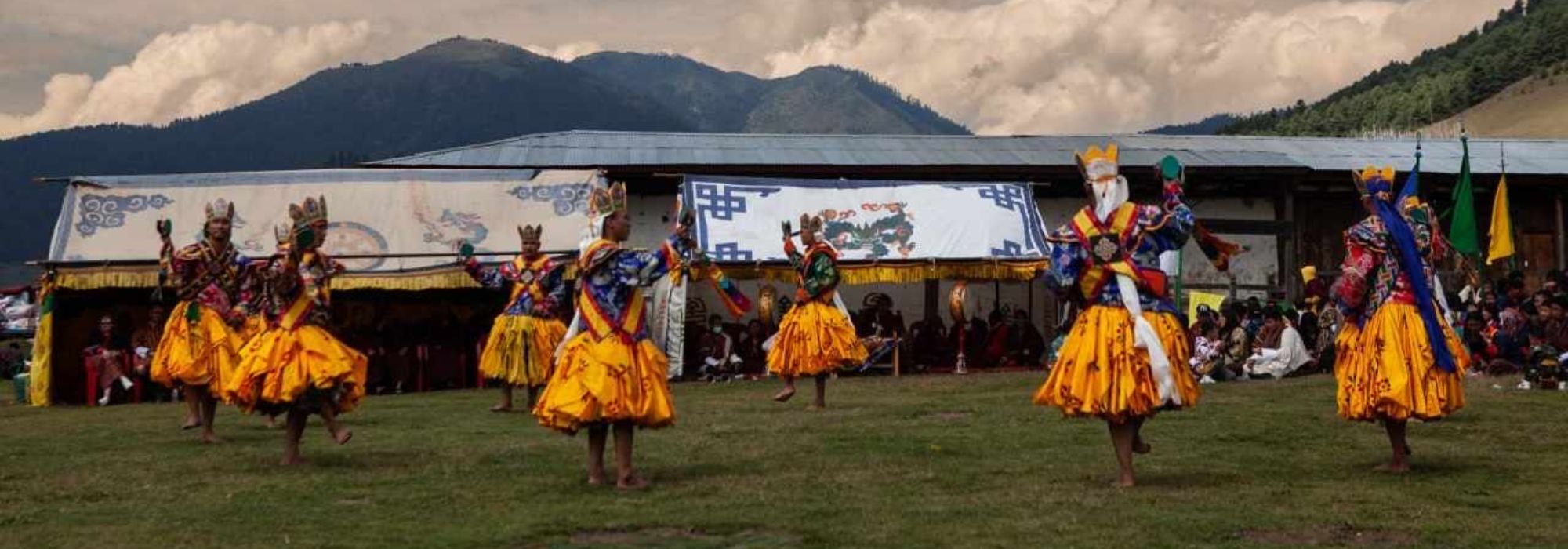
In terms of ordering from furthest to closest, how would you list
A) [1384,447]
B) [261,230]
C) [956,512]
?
[261,230]
[1384,447]
[956,512]

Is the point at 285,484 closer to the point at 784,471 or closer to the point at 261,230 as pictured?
the point at 784,471

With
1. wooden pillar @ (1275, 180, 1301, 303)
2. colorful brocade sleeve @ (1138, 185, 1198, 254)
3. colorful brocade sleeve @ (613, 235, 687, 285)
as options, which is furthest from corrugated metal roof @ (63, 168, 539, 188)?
colorful brocade sleeve @ (1138, 185, 1198, 254)

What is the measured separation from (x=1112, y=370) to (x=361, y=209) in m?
17.1

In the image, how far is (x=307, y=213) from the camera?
1213cm

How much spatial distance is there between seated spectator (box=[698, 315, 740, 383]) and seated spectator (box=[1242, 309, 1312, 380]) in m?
7.89

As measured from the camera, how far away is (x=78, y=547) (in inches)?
341

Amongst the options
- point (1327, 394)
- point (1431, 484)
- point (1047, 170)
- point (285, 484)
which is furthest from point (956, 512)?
point (1047, 170)

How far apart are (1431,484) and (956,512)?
3.47 m

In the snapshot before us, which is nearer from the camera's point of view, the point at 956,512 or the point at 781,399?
the point at 956,512

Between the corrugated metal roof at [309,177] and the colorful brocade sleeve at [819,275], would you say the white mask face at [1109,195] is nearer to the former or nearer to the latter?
the colorful brocade sleeve at [819,275]

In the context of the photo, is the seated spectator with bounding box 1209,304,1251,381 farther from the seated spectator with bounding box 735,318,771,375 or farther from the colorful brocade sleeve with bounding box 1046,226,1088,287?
the colorful brocade sleeve with bounding box 1046,226,1088,287

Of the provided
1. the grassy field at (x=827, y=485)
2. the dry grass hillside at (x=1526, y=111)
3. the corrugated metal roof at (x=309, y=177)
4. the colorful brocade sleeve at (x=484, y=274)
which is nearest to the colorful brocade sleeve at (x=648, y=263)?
the grassy field at (x=827, y=485)

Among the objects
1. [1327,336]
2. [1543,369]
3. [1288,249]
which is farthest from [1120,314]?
[1288,249]

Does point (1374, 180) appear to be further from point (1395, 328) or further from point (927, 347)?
point (927, 347)
